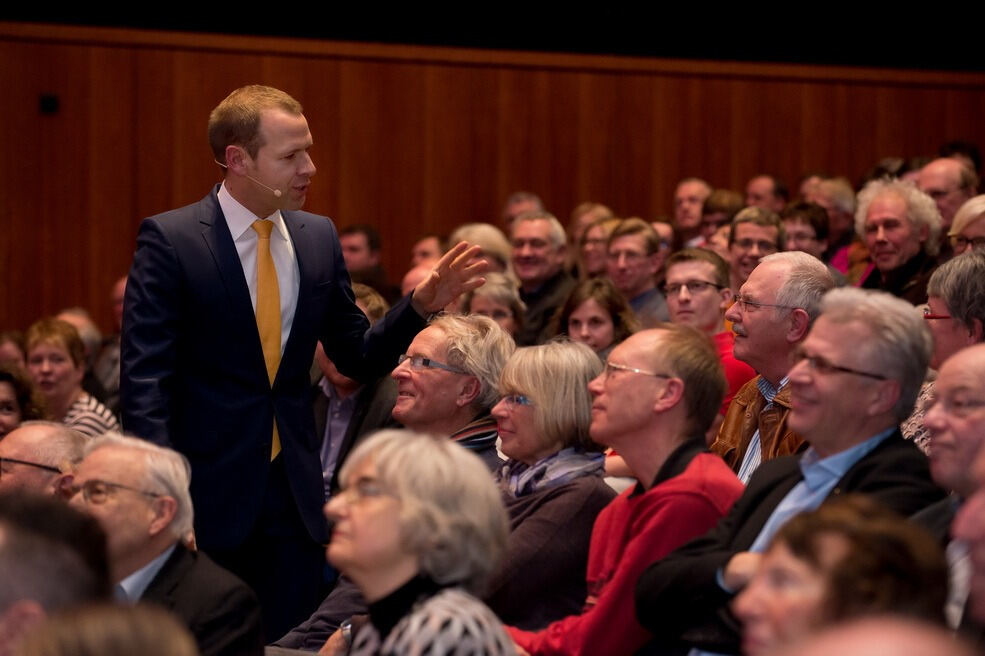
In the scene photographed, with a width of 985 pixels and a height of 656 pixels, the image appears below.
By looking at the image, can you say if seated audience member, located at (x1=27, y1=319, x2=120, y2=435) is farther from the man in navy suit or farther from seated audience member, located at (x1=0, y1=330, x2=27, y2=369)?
the man in navy suit

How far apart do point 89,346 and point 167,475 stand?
4.11 meters

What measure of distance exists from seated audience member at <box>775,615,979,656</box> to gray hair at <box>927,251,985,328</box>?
199 cm

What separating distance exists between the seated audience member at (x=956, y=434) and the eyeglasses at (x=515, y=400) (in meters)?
1.05

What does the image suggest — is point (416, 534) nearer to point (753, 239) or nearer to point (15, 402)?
point (15, 402)

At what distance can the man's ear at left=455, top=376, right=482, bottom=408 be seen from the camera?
376 cm

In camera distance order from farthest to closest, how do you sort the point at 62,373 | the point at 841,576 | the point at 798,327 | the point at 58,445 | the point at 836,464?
the point at 62,373 < the point at 58,445 < the point at 798,327 < the point at 836,464 < the point at 841,576

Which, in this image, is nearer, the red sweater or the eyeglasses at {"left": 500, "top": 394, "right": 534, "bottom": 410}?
the red sweater

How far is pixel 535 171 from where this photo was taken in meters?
8.77

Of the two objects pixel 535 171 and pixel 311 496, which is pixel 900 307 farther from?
pixel 535 171

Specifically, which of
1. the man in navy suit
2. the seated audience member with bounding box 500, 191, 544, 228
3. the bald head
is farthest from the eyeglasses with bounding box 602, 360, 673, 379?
the seated audience member with bounding box 500, 191, 544, 228

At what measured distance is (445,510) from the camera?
91.4 inches

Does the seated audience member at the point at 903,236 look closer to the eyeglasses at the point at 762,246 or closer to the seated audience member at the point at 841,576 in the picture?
the eyeglasses at the point at 762,246

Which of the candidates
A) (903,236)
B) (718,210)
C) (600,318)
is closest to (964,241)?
(903,236)

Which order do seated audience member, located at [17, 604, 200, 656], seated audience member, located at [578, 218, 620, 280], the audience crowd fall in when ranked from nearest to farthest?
seated audience member, located at [17, 604, 200, 656], the audience crowd, seated audience member, located at [578, 218, 620, 280]
